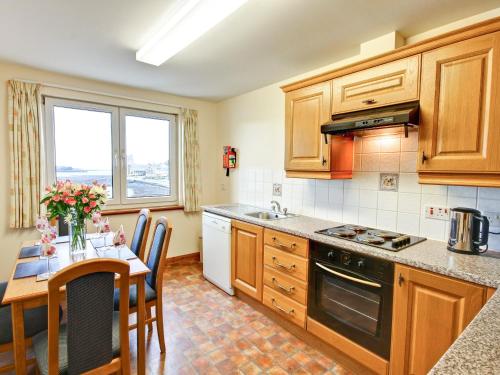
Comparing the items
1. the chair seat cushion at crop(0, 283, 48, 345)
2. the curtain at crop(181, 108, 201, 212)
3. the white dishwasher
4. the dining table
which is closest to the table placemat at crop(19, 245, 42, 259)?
the dining table

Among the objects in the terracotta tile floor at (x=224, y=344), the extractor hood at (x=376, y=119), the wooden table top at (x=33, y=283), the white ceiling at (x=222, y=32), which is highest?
the white ceiling at (x=222, y=32)

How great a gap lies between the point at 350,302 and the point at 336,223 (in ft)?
2.61

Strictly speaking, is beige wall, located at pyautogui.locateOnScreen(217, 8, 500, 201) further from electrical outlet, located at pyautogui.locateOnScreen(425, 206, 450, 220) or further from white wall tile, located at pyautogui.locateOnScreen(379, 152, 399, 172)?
electrical outlet, located at pyautogui.locateOnScreen(425, 206, 450, 220)

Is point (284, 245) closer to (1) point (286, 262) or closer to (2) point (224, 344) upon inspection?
(1) point (286, 262)

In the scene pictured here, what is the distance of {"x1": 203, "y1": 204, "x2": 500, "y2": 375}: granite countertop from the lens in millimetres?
648

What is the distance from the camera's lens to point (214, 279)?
3113 millimetres

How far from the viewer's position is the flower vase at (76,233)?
6.19ft

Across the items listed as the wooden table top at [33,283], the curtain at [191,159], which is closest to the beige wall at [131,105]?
the curtain at [191,159]

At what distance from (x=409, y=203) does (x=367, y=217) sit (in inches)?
14.0

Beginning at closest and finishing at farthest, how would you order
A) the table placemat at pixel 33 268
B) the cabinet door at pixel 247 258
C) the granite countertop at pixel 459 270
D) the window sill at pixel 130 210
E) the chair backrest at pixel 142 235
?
the granite countertop at pixel 459 270 → the table placemat at pixel 33 268 → the chair backrest at pixel 142 235 → the cabinet door at pixel 247 258 → the window sill at pixel 130 210

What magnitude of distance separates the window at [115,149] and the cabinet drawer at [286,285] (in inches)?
80.6

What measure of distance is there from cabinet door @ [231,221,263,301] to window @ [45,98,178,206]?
1534 millimetres

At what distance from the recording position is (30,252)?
196 centimetres

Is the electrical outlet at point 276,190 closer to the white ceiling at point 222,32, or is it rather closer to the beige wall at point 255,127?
the beige wall at point 255,127
